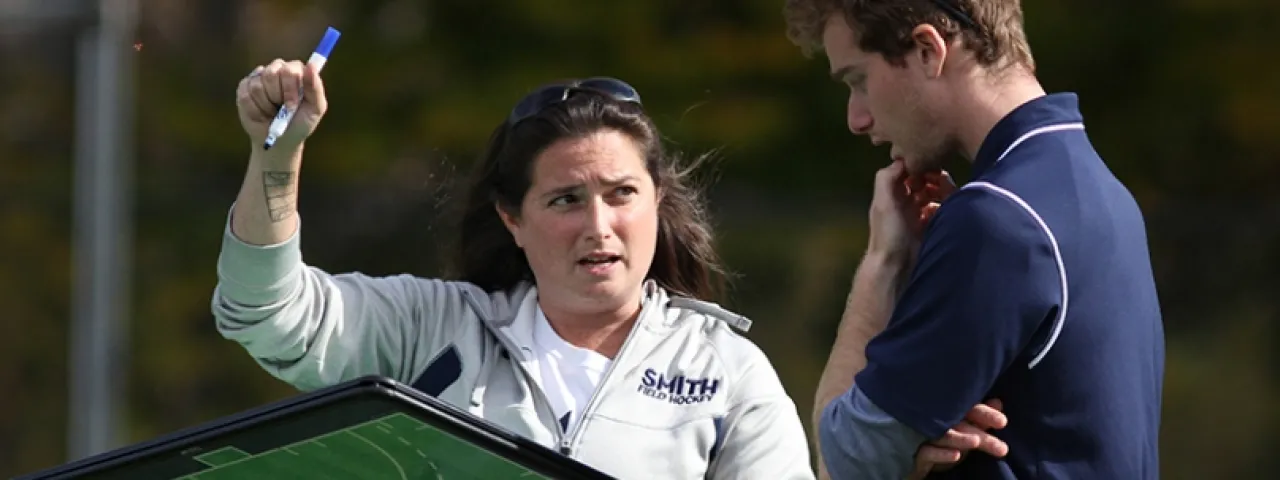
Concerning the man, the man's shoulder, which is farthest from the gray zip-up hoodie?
the man's shoulder

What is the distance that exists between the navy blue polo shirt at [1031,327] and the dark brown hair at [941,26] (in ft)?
0.56

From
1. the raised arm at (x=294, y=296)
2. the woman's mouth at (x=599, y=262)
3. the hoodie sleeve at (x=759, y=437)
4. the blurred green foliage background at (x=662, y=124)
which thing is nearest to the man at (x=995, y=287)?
the hoodie sleeve at (x=759, y=437)

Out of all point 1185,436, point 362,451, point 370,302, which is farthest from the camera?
point 1185,436

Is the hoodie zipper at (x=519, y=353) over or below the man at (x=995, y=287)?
below

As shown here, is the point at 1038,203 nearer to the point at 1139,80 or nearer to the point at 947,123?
the point at 947,123

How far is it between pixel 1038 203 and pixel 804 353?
5.61m

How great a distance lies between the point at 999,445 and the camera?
274cm

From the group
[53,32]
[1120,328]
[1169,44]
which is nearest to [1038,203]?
[1120,328]

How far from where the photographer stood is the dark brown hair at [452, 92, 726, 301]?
135 inches

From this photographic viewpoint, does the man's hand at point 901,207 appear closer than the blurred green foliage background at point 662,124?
Yes

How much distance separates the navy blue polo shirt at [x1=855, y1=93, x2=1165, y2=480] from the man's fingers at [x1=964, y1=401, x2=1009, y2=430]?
0.05 feet

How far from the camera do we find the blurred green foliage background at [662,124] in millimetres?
8250

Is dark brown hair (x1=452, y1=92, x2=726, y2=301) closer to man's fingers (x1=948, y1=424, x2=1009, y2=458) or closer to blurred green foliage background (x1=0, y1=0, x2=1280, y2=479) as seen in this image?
man's fingers (x1=948, y1=424, x2=1009, y2=458)

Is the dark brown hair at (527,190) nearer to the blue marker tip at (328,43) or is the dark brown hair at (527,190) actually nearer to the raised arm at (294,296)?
the raised arm at (294,296)
